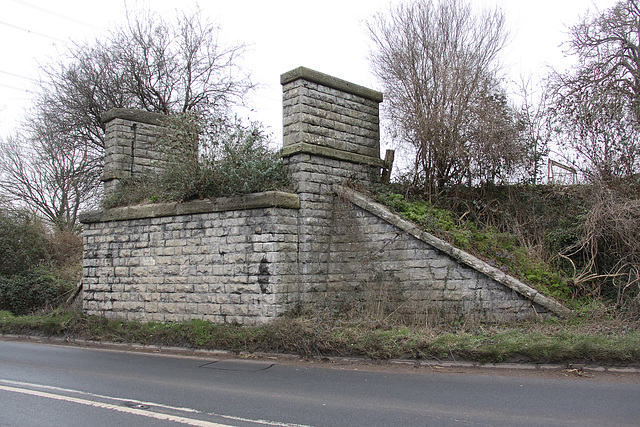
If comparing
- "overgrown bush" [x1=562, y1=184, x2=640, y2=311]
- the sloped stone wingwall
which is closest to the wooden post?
the sloped stone wingwall

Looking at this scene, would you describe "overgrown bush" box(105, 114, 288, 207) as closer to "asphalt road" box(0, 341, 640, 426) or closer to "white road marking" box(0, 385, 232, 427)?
"asphalt road" box(0, 341, 640, 426)

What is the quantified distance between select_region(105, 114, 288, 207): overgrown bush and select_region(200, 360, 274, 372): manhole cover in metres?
3.51

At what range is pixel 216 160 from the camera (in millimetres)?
11008

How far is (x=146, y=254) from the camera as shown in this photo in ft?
38.9

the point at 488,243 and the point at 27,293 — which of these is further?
the point at 27,293

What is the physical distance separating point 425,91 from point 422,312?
5.57m

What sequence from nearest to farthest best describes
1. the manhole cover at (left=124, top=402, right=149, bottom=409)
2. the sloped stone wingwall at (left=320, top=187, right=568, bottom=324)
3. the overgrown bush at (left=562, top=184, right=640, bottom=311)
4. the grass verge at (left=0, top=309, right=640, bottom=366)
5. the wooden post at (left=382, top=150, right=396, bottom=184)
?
the manhole cover at (left=124, top=402, right=149, bottom=409)
the grass verge at (left=0, top=309, right=640, bottom=366)
the sloped stone wingwall at (left=320, top=187, right=568, bottom=324)
the overgrown bush at (left=562, top=184, right=640, bottom=311)
the wooden post at (left=382, top=150, right=396, bottom=184)

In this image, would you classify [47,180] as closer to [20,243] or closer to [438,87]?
[20,243]

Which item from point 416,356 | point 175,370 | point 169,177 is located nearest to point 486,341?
point 416,356

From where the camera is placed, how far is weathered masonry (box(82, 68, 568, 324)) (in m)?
9.22

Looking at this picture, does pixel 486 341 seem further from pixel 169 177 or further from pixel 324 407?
pixel 169 177

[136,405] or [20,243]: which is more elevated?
[20,243]

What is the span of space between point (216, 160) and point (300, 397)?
6.48 meters

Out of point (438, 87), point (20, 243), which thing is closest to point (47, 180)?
point (20, 243)
